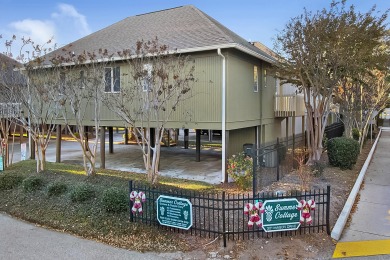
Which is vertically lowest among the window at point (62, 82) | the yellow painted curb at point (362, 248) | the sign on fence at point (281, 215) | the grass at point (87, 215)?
the yellow painted curb at point (362, 248)

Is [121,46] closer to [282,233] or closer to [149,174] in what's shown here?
[149,174]

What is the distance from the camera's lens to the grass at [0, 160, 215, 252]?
245 inches

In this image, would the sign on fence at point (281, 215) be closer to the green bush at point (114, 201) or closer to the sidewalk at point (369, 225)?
the sidewalk at point (369, 225)

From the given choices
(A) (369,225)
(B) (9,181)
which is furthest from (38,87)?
(A) (369,225)

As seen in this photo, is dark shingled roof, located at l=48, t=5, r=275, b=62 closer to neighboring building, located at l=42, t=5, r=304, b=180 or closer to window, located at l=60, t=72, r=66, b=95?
neighboring building, located at l=42, t=5, r=304, b=180

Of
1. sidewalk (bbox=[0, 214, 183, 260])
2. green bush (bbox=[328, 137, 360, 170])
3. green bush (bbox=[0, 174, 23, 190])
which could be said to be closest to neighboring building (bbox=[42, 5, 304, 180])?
green bush (bbox=[328, 137, 360, 170])

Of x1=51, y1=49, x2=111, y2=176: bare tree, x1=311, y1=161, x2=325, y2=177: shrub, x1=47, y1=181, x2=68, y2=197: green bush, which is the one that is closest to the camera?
x1=47, y1=181, x2=68, y2=197: green bush

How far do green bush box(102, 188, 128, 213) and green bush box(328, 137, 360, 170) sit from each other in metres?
8.40

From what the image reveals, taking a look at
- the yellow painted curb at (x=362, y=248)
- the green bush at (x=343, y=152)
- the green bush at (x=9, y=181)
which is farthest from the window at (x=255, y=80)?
the green bush at (x=9, y=181)

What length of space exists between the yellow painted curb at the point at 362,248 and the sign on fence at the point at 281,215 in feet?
2.71

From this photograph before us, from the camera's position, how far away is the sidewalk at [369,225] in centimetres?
576

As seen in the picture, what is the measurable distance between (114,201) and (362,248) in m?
4.99

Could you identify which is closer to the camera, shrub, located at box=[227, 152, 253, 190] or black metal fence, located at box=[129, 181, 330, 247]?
black metal fence, located at box=[129, 181, 330, 247]

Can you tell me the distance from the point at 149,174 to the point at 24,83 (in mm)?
7410
